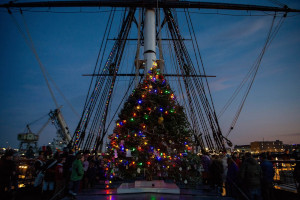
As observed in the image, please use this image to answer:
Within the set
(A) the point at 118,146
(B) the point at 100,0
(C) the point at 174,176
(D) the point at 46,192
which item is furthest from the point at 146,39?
(D) the point at 46,192

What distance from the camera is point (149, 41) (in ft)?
29.4

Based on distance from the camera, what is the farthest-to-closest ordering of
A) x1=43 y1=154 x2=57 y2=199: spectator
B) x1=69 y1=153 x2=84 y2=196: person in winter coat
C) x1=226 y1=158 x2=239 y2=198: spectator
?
x1=226 y1=158 x2=239 y2=198: spectator → x1=43 y1=154 x2=57 y2=199: spectator → x1=69 y1=153 x2=84 y2=196: person in winter coat

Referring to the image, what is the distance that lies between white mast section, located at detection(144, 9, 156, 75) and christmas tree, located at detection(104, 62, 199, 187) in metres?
3.35

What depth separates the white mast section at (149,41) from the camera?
859 centimetres

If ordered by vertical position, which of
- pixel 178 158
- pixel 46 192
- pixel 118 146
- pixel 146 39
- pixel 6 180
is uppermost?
pixel 146 39

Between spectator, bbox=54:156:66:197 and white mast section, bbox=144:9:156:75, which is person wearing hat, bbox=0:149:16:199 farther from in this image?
white mast section, bbox=144:9:156:75

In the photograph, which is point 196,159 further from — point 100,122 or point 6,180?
point 100,122

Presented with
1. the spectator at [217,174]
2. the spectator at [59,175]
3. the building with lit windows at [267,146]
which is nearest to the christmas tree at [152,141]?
the spectator at [217,174]

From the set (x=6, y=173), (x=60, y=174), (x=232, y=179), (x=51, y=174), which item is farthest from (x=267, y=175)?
(x=6, y=173)

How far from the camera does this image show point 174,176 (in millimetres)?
5012

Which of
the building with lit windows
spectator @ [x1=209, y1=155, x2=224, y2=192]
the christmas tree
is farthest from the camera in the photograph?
the building with lit windows

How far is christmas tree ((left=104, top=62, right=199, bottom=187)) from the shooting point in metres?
4.92

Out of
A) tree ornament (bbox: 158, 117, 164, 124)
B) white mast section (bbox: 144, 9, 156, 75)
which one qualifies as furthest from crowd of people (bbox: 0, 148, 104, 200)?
white mast section (bbox: 144, 9, 156, 75)

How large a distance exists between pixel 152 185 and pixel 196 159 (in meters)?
1.43
